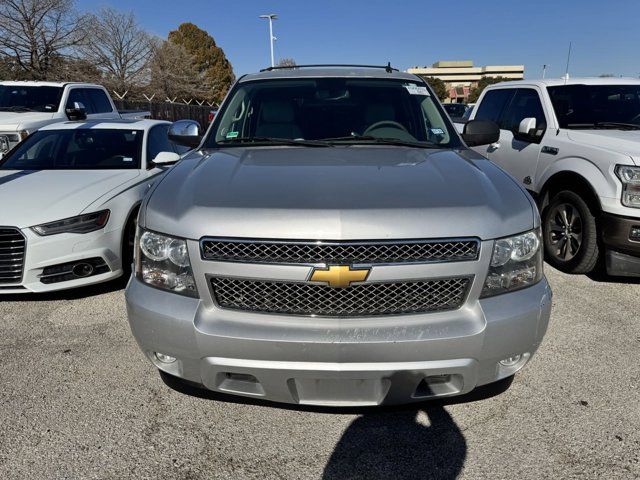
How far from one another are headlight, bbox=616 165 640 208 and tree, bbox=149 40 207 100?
40.5 metres

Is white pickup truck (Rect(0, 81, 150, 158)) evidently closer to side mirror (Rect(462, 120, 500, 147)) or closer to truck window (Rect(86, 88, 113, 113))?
truck window (Rect(86, 88, 113, 113))

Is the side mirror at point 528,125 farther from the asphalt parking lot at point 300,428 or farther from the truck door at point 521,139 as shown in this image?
the asphalt parking lot at point 300,428

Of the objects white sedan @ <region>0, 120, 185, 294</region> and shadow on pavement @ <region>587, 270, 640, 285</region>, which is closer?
white sedan @ <region>0, 120, 185, 294</region>

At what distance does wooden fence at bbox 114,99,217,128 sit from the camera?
71.1 feet

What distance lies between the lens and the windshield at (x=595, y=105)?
539 cm

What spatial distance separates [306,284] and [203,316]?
49 centimetres

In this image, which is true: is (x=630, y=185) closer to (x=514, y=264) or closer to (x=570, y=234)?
(x=570, y=234)

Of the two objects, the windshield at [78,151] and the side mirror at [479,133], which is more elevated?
the side mirror at [479,133]

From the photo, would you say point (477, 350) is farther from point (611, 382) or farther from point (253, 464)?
point (611, 382)

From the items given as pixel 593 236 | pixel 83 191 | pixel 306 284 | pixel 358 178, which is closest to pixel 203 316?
pixel 306 284

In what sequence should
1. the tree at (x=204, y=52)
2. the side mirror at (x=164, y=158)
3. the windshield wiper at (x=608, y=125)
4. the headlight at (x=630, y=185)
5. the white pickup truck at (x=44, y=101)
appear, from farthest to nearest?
the tree at (x=204, y=52)
the white pickup truck at (x=44, y=101)
the windshield wiper at (x=608, y=125)
the side mirror at (x=164, y=158)
the headlight at (x=630, y=185)

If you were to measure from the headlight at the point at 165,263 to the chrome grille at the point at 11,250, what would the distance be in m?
2.16

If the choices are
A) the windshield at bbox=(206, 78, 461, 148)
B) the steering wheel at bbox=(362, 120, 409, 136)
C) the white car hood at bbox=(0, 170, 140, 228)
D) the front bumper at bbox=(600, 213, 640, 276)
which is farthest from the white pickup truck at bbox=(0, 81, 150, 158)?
the front bumper at bbox=(600, 213, 640, 276)

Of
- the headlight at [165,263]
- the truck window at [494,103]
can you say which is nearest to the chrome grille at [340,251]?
the headlight at [165,263]
